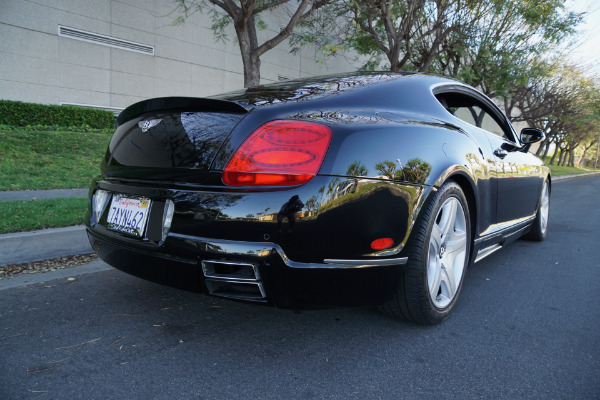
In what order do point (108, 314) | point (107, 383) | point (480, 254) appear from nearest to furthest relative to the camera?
1. point (107, 383)
2. point (108, 314)
3. point (480, 254)

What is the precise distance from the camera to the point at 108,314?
2367 millimetres

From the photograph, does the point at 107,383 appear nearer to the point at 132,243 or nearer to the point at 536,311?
the point at 132,243

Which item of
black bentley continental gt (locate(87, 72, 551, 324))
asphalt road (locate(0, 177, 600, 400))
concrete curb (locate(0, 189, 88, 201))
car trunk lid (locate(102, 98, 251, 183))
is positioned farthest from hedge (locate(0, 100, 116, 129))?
car trunk lid (locate(102, 98, 251, 183))

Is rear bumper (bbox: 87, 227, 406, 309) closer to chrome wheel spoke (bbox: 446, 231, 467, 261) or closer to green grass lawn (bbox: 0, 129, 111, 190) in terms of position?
chrome wheel spoke (bbox: 446, 231, 467, 261)

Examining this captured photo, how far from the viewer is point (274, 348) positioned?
79.8 inches

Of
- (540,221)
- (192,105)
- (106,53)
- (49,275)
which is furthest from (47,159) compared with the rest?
(540,221)

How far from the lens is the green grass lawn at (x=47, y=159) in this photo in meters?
6.16

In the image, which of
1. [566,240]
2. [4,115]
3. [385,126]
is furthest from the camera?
[4,115]

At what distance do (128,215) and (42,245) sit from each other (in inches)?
71.0

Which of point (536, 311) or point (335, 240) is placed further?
point (536, 311)

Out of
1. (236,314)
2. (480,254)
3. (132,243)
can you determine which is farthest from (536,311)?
(132,243)

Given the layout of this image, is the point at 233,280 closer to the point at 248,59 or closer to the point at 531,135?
the point at 531,135

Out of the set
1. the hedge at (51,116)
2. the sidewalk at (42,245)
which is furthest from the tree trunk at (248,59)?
the sidewalk at (42,245)

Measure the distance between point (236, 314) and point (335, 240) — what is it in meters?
0.94
